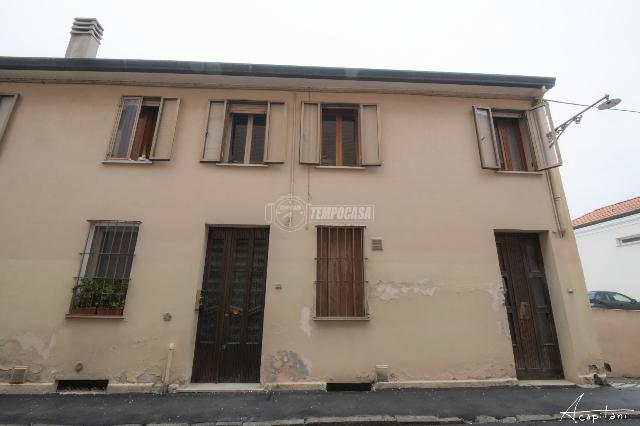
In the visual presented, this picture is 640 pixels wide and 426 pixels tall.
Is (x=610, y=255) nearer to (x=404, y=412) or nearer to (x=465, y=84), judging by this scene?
(x=465, y=84)

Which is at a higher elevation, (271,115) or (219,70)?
(219,70)

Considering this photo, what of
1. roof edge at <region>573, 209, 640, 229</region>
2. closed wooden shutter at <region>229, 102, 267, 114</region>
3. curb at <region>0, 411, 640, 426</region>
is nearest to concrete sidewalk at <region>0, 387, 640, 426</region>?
curb at <region>0, 411, 640, 426</region>

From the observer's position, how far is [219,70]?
6.24 m

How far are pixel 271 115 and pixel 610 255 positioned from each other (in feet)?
59.0

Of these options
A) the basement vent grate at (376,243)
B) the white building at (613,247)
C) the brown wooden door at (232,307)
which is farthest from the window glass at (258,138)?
the white building at (613,247)

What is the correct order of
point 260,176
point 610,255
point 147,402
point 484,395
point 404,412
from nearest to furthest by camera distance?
point 404,412 → point 147,402 → point 484,395 → point 260,176 → point 610,255

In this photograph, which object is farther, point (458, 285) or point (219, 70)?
point (219, 70)

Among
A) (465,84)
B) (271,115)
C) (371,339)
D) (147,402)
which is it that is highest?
(465,84)

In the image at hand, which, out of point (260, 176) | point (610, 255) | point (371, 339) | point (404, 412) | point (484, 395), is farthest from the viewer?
point (610, 255)

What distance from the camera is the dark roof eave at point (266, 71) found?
6094 mm

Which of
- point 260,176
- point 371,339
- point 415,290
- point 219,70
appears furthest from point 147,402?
point 219,70

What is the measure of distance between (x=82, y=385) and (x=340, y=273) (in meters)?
4.80

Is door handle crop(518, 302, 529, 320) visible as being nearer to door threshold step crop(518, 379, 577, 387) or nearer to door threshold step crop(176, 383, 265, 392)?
door threshold step crop(518, 379, 577, 387)

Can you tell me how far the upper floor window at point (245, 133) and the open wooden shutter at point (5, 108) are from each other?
4005 millimetres
